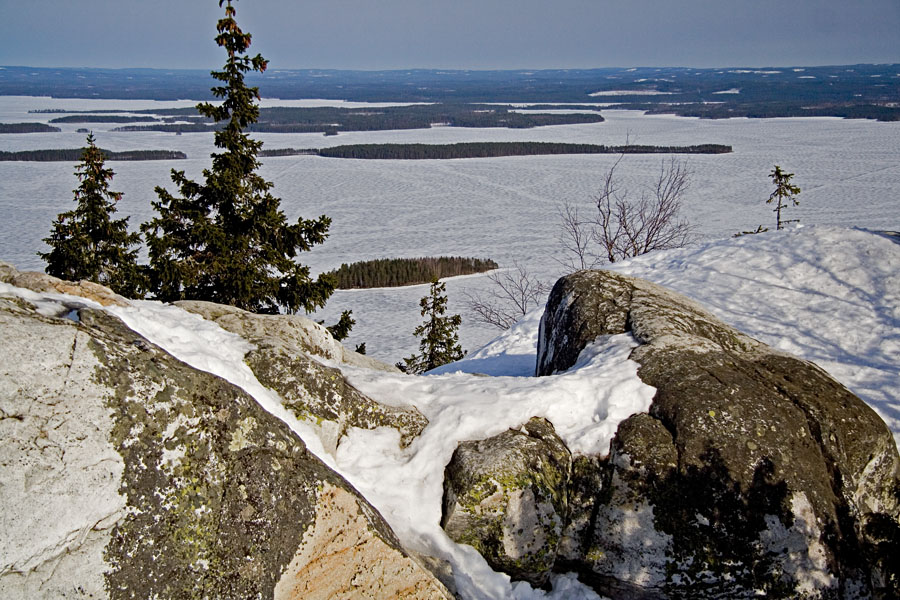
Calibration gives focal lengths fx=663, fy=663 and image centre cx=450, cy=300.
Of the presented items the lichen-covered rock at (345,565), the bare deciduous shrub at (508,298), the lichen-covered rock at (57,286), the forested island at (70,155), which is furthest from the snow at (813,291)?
the forested island at (70,155)

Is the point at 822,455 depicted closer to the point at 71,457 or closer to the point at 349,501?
the point at 349,501

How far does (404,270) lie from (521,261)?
22.3 feet

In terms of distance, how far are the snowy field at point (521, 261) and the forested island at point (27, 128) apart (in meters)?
12.4

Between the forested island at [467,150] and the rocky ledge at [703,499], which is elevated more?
the forested island at [467,150]

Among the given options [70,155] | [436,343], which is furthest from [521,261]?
[70,155]

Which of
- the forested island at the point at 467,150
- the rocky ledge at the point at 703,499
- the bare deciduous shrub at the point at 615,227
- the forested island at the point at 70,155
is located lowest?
the bare deciduous shrub at the point at 615,227

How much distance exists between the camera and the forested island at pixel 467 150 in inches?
3614

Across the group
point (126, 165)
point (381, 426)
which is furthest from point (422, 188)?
point (381, 426)

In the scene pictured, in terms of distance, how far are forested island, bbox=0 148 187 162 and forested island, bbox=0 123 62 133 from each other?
35.7 meters

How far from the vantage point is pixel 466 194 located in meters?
62.5

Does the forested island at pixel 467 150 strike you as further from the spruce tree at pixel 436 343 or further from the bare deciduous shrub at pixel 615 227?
the spruce tree at pixel 436 343

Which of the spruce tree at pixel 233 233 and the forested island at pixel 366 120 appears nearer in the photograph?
the spruce tree at pixel 233 233

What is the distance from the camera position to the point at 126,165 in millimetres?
76438

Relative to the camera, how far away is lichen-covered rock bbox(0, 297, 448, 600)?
357 cm
